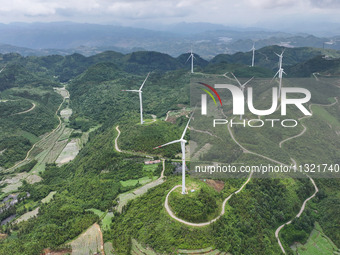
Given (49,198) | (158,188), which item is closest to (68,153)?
(49,198)

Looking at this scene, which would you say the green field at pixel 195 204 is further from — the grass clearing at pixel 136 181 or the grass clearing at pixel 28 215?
A: the grass clearing at pixel 28 215

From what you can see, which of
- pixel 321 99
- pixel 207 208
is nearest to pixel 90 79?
pixel 321 99

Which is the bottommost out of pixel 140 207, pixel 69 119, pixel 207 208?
pixel 69 119

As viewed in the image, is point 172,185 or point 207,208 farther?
point 172,185

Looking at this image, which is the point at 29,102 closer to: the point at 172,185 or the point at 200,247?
the point at 172,185

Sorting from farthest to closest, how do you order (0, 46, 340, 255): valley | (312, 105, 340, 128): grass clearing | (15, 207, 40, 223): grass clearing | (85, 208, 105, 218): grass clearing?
(312, 105, 340, 128): grass clearing
(15, 207, 40, 223): grass clearing
(85, 208, 105, 218): grass clearing
(0, 46, 340, 255): valley

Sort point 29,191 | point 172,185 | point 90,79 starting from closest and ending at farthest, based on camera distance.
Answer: point 172,185 < point 29,191 < point 90,79

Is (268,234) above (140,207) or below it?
below

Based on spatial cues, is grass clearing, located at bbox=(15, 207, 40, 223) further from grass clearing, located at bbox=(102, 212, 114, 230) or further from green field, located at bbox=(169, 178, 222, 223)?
green field, located at bbox=(169, 178, 222, 223)

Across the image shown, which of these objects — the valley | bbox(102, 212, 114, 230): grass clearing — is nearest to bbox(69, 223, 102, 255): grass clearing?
the valley
